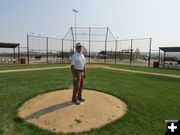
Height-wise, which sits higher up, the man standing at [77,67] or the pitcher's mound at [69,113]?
the man standing at [77,67]

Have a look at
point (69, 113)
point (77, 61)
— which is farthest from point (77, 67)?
point (69, 113)

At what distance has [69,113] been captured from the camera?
3.13 meters

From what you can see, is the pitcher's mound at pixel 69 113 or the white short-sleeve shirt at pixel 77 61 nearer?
the pitcher's mound at pixel 69 113

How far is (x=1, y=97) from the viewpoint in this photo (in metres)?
4.23

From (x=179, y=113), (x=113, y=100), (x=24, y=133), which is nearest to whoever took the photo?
(x=24, y=133)

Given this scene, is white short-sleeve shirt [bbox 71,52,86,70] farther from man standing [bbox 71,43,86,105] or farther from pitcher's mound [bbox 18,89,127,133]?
pitcher's mound [bbox 18,89,127,133]

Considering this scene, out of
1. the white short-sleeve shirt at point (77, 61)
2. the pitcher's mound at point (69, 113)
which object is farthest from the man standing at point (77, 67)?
the pitcher's mound at point (69, 113)

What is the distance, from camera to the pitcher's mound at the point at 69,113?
8.68 ft

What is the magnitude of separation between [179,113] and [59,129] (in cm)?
323

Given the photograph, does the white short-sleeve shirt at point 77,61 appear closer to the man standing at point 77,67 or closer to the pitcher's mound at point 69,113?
the man standing at point 77,67

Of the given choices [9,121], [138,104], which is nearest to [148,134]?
[138,104]

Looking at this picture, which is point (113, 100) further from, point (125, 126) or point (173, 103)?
point (173, 103)

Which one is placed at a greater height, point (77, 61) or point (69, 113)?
point (77, 61)

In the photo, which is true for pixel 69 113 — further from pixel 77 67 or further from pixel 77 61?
pixel 77 61
